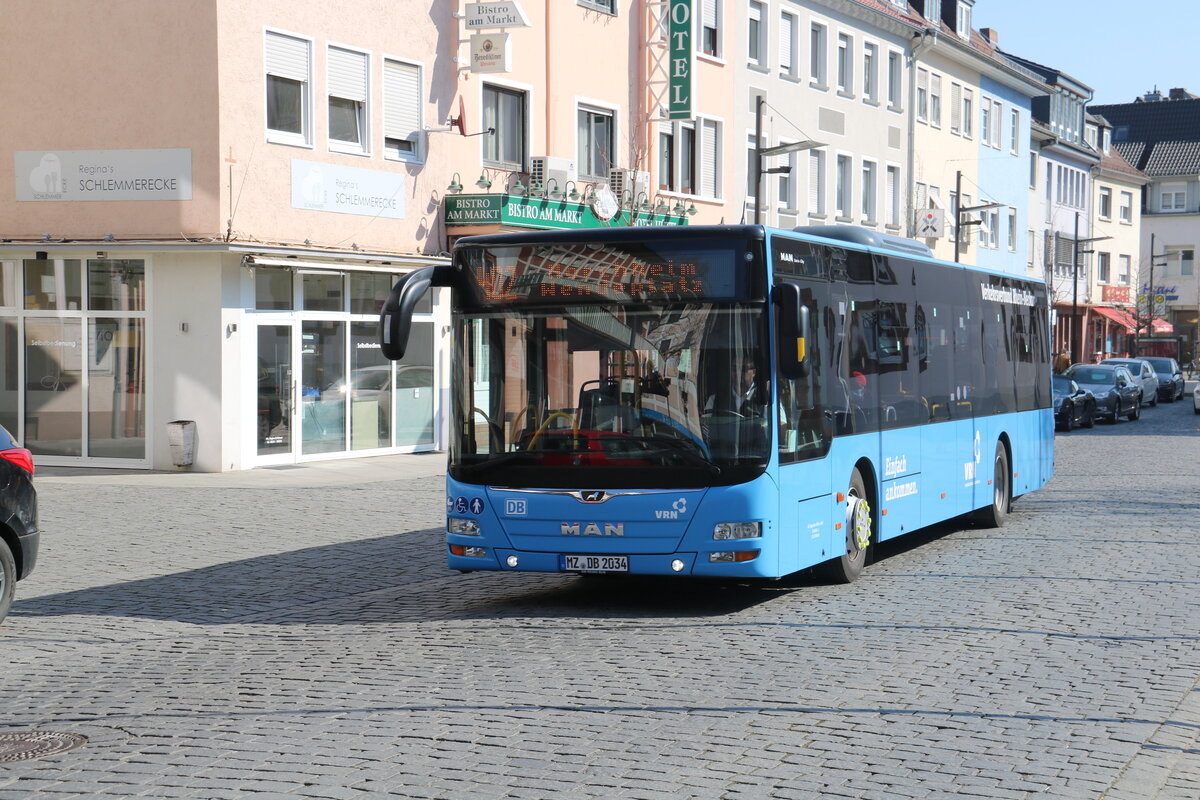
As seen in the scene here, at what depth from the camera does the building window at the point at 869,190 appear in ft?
155

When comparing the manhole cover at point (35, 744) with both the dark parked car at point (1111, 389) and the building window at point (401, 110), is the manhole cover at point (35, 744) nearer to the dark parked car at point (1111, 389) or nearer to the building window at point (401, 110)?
the building window at point (401, 110)

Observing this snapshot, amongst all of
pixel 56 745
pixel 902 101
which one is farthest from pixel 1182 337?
pixel 56 745

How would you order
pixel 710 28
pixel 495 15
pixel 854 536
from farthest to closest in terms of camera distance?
pixel 710 28 < pixel 495 15 < pixel 854 536

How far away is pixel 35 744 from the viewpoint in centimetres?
696

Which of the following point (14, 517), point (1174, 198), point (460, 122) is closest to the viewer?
point (14, 517)

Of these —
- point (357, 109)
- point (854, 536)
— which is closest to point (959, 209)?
point (357, 109)

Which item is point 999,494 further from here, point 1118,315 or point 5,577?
point 1118,315

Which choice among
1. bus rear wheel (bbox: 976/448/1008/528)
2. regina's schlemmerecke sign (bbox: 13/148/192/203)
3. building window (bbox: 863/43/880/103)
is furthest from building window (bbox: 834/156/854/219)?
bus rear wheel (bbox: 976/448/1008/528)

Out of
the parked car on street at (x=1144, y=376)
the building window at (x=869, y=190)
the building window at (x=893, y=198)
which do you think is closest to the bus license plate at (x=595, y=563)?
the building window at (x=869, y=190)

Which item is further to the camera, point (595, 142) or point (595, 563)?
point (595, 142)

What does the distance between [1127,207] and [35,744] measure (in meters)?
83.6

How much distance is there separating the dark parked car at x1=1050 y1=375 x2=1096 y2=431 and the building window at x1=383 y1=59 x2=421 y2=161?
61.0ft

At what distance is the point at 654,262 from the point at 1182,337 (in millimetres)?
95683

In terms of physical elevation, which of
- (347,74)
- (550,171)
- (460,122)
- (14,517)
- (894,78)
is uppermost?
(894,78)
